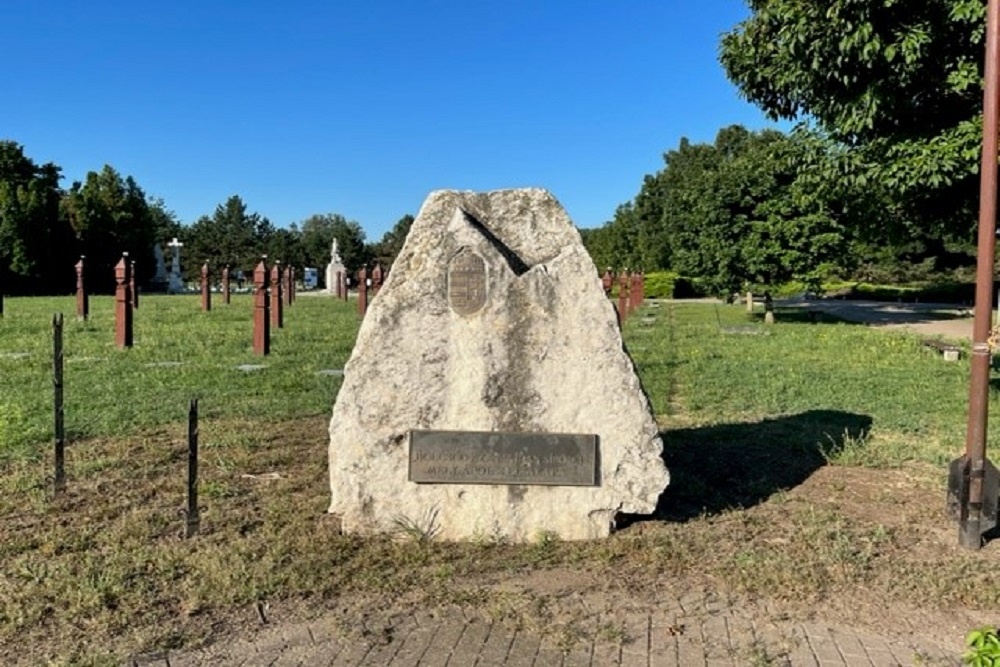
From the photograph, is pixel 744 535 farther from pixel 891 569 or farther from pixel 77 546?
pixel 77 546

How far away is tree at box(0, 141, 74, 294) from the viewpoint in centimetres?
3878

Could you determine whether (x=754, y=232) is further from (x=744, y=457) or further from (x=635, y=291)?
(x=744, y=457)

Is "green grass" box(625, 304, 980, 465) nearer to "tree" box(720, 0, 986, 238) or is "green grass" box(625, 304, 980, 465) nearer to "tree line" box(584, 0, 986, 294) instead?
"tree line" box(584, 0, 986, 294)

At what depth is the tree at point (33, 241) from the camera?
3878 centimetres

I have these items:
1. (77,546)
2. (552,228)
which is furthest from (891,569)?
(77,546)

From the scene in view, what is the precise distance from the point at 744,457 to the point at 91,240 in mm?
44948

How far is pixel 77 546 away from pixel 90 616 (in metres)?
0.90

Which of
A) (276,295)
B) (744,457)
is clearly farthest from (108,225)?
(744,457)

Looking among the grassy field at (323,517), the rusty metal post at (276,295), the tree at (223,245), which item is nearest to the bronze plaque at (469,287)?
the grassy field at (323,517)

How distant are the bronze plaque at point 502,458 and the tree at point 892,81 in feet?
12.9

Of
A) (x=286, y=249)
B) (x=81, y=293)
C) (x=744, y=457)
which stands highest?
(x=286, y=249)

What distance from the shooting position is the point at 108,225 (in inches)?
1804

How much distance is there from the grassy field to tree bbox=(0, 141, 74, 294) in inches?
1323

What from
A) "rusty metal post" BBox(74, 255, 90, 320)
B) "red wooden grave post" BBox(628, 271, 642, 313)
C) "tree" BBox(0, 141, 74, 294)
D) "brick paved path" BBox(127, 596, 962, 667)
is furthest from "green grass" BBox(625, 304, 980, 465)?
"tree" BBox(0, 141, 74, 294)
